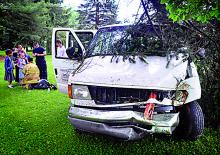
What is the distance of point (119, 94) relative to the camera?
4.44 meters

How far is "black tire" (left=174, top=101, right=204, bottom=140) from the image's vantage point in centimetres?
473

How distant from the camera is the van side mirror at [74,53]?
5996mm

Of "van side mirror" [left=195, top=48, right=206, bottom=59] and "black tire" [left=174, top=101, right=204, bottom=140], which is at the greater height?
"van side mirror" [left=195, top=48, right=206, bottom=59]

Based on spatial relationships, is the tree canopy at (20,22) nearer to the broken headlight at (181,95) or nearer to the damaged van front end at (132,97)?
the damaged van front end at (132,97)

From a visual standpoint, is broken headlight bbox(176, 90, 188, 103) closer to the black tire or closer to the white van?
the white van

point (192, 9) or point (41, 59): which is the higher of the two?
point (192, 9)

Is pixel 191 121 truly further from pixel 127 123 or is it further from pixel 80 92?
pixel 80 92

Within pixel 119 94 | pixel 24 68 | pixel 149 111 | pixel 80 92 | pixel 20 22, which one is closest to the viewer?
pixel 149 111

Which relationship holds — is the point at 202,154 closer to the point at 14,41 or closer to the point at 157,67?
the point at 157,67

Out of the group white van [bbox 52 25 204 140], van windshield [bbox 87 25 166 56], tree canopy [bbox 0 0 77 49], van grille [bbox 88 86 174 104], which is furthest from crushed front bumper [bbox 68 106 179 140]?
tree canopy [bbox 0 0 77 49]

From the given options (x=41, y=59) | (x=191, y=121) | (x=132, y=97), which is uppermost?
(x=41, y=59)

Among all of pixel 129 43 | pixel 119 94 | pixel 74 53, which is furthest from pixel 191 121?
pixel 74 53

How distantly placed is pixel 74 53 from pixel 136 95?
2.27m

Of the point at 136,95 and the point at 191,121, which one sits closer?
the point at 136,95
